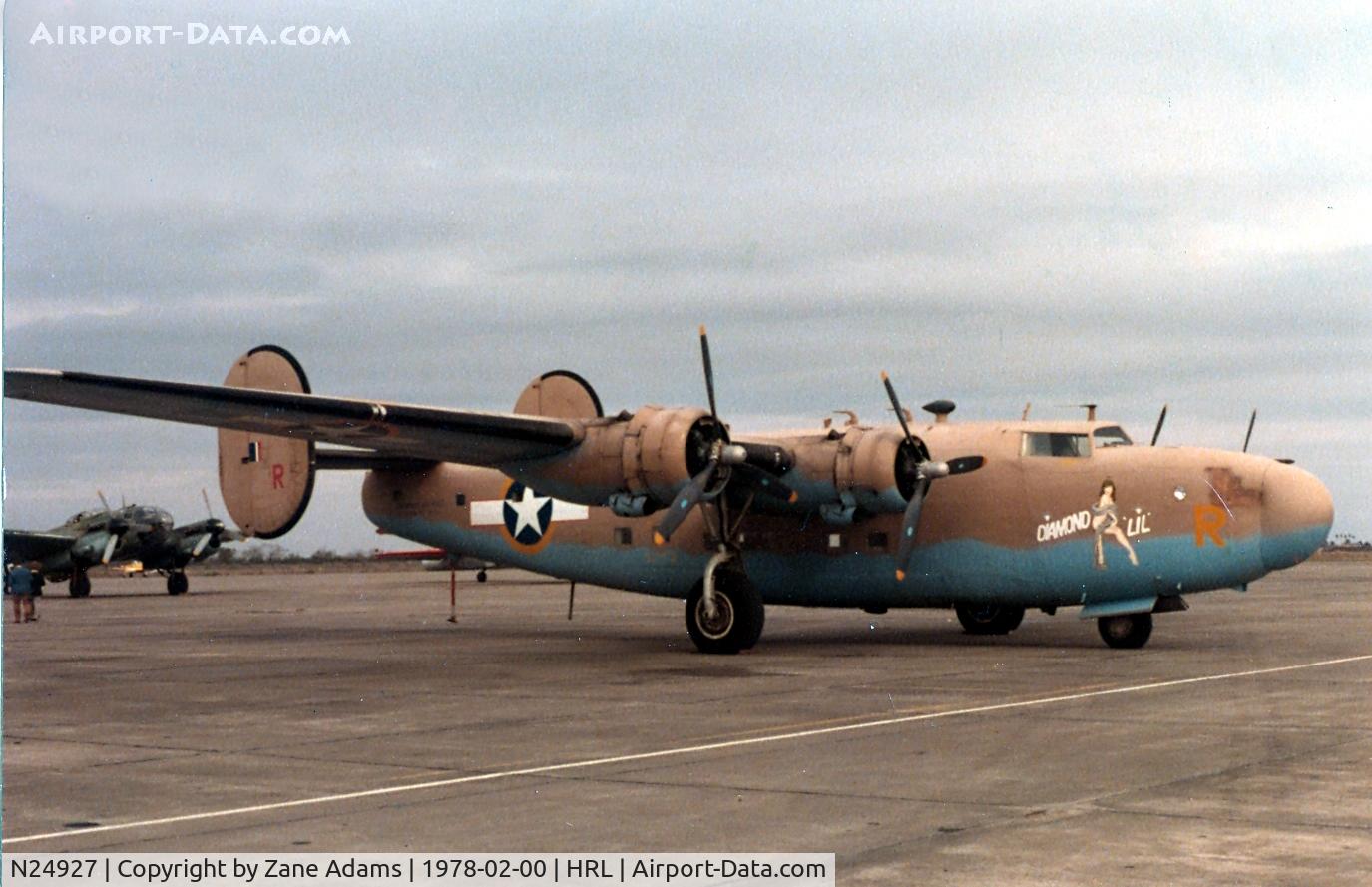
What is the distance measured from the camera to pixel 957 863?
694cm

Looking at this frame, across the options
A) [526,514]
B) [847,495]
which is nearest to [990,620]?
[847,495]

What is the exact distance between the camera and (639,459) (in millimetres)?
19344

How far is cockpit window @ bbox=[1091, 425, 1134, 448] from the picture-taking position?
20281 mm

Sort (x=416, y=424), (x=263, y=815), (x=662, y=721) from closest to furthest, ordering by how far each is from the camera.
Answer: (x=263, y=815)
(x=662, y=721)
(x=416, y=424)

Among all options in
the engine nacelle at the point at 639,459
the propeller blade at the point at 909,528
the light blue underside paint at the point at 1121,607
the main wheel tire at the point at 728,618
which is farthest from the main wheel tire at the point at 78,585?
the light blue underside paint at the point at 1121,607

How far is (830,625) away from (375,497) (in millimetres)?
8400

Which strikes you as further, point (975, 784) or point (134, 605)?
point (134, 605)

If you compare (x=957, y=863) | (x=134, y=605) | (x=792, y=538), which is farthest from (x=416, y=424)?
(x=134, y=605)

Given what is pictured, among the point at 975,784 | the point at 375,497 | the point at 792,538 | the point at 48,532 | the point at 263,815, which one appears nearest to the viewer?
the point at 263,815

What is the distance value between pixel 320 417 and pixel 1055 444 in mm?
9748

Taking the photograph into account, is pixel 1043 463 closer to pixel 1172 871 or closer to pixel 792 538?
pixel 792 538

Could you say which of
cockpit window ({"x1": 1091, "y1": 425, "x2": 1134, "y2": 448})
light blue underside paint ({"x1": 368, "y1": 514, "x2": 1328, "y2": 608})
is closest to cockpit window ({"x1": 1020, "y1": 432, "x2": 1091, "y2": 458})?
cockpit window ({"x1": 1091, "y1": 425, "x2": 1134, "y2": 448})

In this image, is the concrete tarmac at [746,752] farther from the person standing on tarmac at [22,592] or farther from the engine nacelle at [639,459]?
the person standing on tarmac at [22,592]
